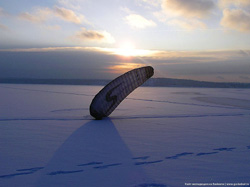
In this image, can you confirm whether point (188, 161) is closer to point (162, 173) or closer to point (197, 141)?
point (162, 173)

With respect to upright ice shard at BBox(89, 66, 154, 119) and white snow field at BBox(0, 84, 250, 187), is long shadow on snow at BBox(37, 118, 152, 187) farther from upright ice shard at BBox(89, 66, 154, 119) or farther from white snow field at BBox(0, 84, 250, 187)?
upright ice shard at BBox(89, 66, 154, 119)

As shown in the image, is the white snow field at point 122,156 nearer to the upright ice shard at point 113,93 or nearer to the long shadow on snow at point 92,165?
the long shadow on snow at point 92,165

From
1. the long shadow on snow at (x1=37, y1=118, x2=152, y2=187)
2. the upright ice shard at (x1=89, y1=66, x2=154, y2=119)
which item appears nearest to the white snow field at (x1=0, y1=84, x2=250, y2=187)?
the long shadow on snow at (x1=37, y1=118, x2=152, y2=187)

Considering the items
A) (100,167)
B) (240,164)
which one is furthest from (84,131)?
(240,164)

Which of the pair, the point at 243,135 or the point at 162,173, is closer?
the point at 162,173

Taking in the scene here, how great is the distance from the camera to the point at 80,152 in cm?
577

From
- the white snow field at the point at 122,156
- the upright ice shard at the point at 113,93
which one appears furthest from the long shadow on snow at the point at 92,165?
the upright ice shard at the point at 113,93

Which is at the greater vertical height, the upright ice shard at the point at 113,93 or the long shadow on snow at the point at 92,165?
the upright ice shard at the point at 113,93

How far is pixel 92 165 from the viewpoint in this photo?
4.86m

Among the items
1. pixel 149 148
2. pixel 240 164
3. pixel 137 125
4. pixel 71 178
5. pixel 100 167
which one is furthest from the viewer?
pixel 137 125

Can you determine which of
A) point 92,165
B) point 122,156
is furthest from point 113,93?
point 92,165

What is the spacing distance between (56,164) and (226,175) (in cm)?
341

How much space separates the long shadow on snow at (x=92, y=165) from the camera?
412 cm

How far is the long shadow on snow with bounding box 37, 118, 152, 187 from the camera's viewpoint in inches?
162
